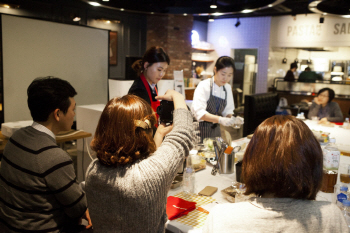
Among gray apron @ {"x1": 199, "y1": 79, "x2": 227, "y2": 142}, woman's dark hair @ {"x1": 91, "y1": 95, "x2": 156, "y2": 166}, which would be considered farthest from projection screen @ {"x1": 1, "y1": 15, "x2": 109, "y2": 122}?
woman's dark hair @ {"x1": 91, "y1": 95, "x2": 156, "y2": 166}

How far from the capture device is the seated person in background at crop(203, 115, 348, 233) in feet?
2.92

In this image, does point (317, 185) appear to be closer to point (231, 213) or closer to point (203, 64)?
point (231, 213)

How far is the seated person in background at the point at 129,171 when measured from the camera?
3.53ft

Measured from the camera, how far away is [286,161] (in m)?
0.89

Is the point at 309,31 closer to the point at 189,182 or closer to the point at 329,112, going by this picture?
the point at 329,112

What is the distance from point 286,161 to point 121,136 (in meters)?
0.60

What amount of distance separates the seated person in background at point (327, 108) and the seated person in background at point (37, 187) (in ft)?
14.2

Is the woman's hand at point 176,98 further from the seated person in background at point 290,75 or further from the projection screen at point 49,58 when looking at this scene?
the seated person in background at point 290,75

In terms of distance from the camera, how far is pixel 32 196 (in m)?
1.46

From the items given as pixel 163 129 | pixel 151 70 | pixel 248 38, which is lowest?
pixel 163 129

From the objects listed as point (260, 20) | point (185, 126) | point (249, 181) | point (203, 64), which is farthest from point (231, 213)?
point (203, 64)

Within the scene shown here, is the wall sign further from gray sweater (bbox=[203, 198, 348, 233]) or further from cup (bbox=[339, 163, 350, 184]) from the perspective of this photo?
gray sweater (bbox=[203, 198, 348, 233])

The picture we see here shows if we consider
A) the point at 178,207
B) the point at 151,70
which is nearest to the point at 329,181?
the point at 178,207

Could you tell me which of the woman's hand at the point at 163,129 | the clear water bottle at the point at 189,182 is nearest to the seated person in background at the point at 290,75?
the clear water bottle at the point at 189,182
